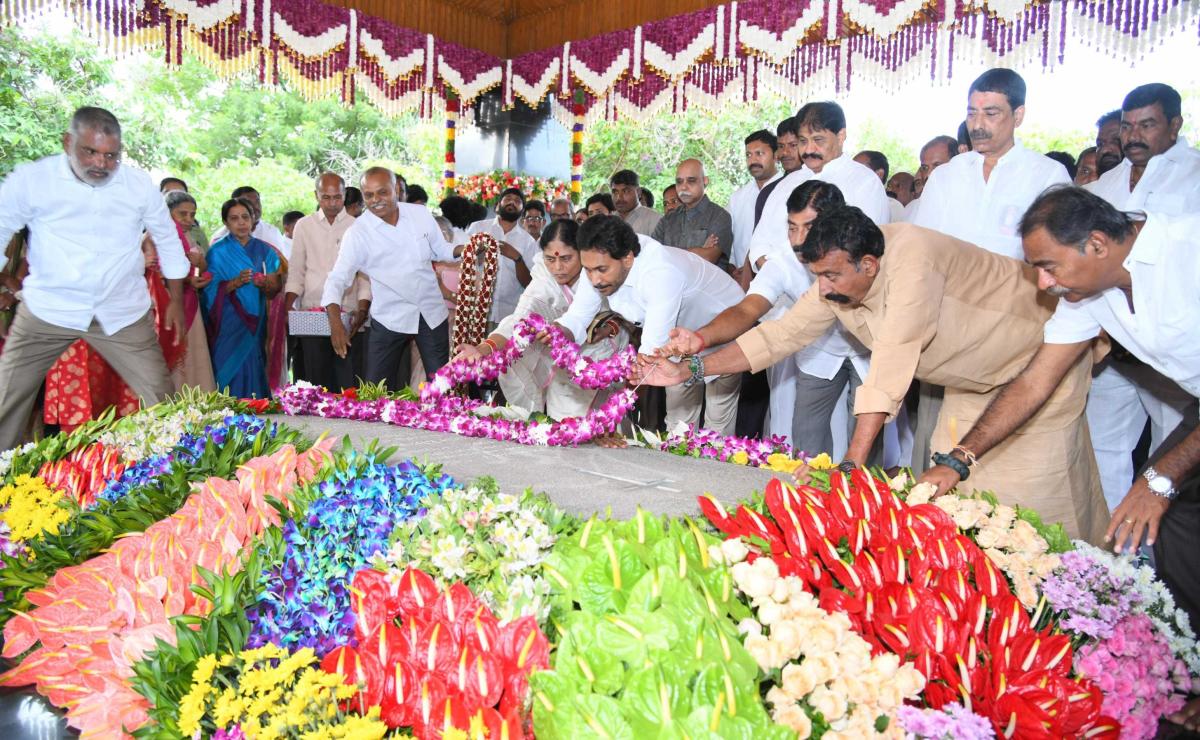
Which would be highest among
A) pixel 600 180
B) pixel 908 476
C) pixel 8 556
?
pixel 600 180

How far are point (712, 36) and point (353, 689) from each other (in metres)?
6.74

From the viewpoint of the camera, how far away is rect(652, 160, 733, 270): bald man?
5.08 m

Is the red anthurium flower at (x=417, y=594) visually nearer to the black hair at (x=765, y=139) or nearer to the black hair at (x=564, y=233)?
the black hair at (x=564, y=233)

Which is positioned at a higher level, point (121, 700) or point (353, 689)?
point (353, 689)

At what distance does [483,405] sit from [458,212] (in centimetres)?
370

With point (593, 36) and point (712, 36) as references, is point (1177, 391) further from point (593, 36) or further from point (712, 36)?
point (593, 36)

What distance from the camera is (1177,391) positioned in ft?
9.75

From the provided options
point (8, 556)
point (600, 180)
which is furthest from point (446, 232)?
point (600, 180)

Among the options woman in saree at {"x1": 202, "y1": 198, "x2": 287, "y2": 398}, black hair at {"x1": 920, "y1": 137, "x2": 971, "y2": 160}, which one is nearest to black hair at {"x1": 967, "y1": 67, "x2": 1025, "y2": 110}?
black hair at {"x1": 920, "y1": 137, "x2": 971, "y2": 160}

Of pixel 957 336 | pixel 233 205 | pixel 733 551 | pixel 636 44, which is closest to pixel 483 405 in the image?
pixel 957 336

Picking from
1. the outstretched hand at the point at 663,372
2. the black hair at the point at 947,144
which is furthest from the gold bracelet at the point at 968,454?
the black hair at the point at 947,144

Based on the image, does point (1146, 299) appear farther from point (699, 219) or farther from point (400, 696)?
point (699, 219)

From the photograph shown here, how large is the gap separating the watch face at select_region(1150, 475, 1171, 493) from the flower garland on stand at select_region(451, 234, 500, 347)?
11.7 feet

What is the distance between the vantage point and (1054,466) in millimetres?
2492
